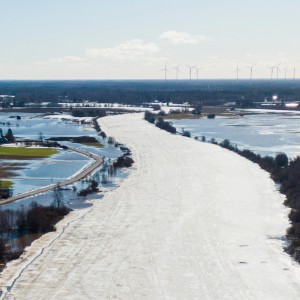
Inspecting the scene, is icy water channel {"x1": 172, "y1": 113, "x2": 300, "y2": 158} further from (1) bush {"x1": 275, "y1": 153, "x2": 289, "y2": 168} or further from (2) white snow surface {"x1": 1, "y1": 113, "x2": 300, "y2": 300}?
(2) white snow surface {"x1": 1, "y1": 113, "x2": 300, "y2": 300}

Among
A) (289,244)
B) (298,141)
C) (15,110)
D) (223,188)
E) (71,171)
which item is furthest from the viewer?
(15,110)

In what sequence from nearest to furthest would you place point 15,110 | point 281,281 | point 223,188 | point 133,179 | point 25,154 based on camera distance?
point 281,281 → point 223,188 → point 133,179 → point 25,154 → point 15,110

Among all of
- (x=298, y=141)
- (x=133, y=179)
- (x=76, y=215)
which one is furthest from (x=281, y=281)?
(x=298, y=141)

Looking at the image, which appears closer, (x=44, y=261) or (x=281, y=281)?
(x=281, y=281)

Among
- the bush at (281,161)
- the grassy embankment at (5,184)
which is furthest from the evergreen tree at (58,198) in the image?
the bush at (281,161)

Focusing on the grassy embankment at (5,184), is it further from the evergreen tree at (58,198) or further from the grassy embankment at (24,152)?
the grassy embankment at (24,152)

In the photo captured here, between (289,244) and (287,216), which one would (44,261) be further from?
(287,216)

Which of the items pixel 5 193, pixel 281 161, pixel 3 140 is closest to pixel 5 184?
pixel 5 193
